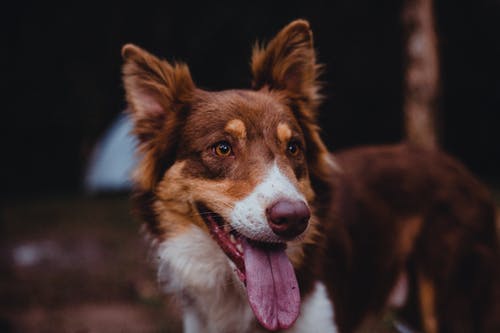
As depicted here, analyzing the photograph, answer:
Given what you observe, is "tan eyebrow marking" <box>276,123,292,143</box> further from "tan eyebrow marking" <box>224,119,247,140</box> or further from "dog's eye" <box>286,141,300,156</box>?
"tan eyebrow marking" <box>224,119,247,140</box>

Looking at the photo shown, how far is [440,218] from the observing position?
13.8ft

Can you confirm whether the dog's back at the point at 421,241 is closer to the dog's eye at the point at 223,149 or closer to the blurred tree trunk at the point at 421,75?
the dog's eye at the point at 223,149

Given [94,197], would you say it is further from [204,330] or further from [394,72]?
[204,330]

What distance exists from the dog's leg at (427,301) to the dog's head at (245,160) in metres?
1.23

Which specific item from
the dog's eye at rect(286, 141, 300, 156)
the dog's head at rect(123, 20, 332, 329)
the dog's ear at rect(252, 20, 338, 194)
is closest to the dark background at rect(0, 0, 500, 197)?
the dog's ear at rect(252, 20, 338, 194)

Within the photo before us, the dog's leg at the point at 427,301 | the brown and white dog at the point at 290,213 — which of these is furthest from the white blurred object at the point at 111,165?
the dog's leg at the point at 427,301

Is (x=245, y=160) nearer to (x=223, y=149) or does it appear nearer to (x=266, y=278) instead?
(x=223, y=149)

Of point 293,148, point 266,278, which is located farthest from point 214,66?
point 266,278

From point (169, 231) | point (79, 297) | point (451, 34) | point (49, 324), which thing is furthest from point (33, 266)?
point (451, 34)

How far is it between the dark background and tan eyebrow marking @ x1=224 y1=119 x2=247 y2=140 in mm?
10085

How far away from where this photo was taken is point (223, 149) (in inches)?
132

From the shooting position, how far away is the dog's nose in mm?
2764

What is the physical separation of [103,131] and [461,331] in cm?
1412

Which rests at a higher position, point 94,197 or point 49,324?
point 49,324
